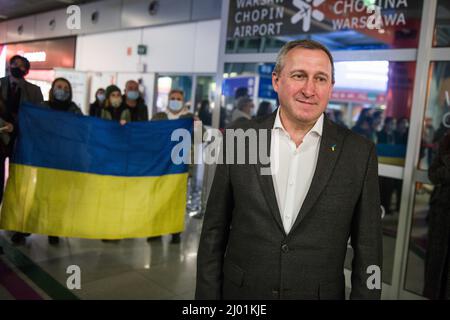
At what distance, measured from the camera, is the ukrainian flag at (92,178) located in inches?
118

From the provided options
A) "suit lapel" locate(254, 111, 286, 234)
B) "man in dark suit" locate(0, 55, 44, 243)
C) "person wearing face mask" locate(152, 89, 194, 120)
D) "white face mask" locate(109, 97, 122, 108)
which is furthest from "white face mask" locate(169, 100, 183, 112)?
"suit lapel" locate(254, 111, 286, 234)

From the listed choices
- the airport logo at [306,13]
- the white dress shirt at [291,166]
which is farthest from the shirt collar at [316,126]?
the airport logo at [306,13]

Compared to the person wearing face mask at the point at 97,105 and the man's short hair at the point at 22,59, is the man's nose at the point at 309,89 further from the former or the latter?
the person wearing face mask at the point at 97,105

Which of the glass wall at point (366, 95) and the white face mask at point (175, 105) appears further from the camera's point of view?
the white face mask at point (175, 105)

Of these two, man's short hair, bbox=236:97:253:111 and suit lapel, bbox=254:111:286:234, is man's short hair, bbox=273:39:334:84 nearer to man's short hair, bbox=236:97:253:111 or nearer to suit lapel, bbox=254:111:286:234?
suit lapel, bbox=254:111:286:234

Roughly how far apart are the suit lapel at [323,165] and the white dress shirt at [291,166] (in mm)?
41

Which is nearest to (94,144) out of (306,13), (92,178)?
(92,178)

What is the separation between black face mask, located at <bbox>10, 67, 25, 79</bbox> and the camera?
206 centimetres

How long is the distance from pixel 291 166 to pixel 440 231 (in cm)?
180

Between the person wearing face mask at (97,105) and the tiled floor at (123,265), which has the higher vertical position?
the person wearing face mask at (97,105)

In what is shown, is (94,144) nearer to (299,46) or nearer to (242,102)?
(242,102)

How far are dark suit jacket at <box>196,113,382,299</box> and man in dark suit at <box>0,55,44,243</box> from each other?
4.38ft

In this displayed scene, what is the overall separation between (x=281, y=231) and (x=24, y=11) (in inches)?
65.5

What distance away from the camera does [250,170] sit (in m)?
1.38
